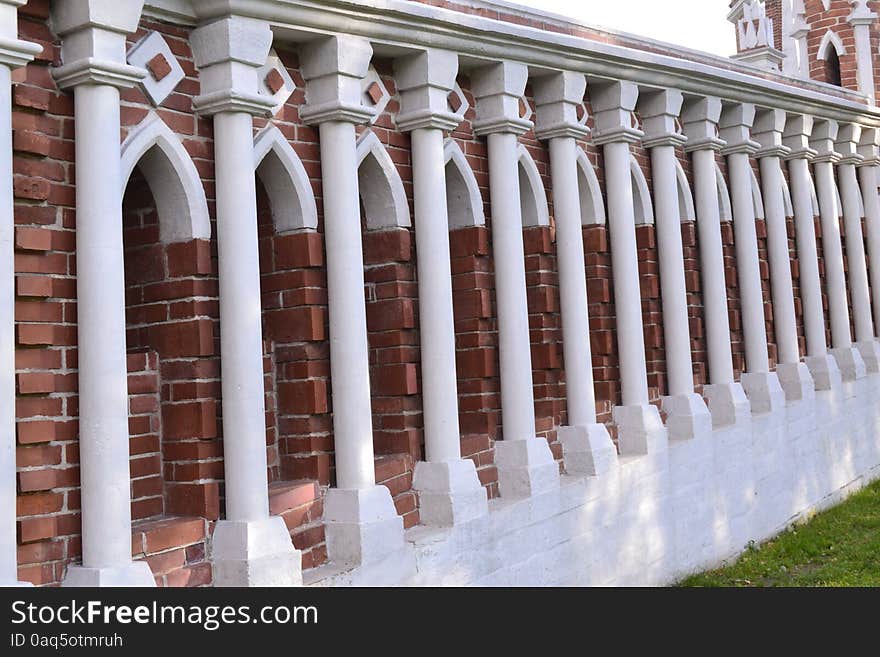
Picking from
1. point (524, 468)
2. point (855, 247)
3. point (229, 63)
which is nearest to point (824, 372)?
point (855, 247)

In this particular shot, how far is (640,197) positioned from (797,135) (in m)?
2.21

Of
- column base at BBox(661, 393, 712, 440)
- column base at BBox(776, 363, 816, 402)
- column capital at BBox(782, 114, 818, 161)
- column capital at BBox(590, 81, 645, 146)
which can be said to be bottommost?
column base at BBox(661, 393, 712, 440)

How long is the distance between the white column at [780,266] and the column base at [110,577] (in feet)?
18.3

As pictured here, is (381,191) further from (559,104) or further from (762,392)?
(762,392)

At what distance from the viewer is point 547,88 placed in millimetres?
5957

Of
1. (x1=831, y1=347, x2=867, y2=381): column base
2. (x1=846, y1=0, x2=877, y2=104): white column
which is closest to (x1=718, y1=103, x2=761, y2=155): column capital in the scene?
(x1=831, y1=347, x2=867, y2=381): column base

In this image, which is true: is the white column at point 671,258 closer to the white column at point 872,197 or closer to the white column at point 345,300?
the white column at point 345,300

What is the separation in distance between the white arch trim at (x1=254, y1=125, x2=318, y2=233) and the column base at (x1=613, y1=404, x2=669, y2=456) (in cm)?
258

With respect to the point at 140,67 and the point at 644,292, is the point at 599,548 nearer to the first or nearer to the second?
the point at 644,292

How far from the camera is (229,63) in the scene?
4219 mm

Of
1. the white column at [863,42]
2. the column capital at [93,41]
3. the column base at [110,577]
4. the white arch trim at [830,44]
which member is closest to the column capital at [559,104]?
the column capital at [93,41]

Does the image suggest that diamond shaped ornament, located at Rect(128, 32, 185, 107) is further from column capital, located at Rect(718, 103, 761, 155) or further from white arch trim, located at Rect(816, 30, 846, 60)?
white arch trim, located at Rect(816, 30, 846, 60)

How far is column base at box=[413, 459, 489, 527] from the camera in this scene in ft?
16.2
